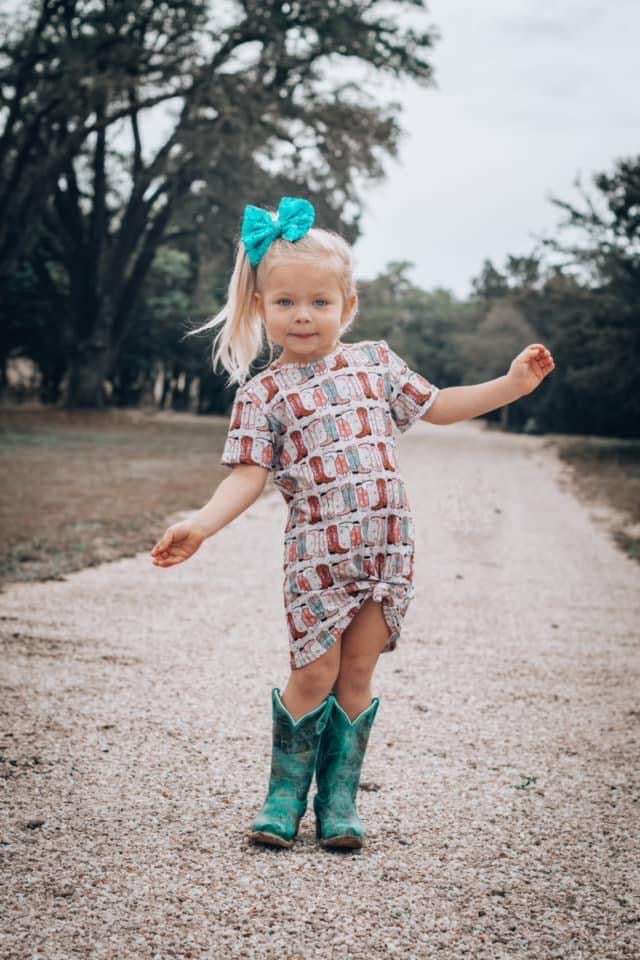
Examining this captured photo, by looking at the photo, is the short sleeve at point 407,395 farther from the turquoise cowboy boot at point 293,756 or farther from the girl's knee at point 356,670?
the turquoise cowboy boot at point 293,756

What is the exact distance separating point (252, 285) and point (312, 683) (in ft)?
3.45

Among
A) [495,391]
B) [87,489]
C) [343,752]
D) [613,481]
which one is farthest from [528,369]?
[613,481]

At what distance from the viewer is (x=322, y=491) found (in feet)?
8.27

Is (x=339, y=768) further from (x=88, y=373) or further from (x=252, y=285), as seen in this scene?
(x=88, y=373)

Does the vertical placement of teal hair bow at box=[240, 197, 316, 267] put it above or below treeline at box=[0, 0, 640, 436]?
below

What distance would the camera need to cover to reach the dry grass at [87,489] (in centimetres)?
709

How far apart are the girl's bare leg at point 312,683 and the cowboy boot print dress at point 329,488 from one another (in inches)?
1.3

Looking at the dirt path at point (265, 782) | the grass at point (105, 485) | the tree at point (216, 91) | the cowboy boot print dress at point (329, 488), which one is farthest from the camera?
the tree at point (216, 91)

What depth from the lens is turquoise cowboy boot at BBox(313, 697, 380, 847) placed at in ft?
8.43

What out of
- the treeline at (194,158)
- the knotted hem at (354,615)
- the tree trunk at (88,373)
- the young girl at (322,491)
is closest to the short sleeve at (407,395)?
the young girl at (322,491)

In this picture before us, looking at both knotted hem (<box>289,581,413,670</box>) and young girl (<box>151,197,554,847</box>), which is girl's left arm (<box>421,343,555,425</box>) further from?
knotted hem (<box>289,581,413,670</box>)

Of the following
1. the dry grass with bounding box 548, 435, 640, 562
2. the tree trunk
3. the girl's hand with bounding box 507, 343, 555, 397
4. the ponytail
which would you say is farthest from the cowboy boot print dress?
the tree trunk

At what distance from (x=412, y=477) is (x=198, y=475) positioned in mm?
3039

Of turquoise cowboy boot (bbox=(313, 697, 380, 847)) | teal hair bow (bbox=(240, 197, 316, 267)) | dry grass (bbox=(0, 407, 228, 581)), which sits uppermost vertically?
teal hair bow (bbox=(240, 197, 316, 267))
